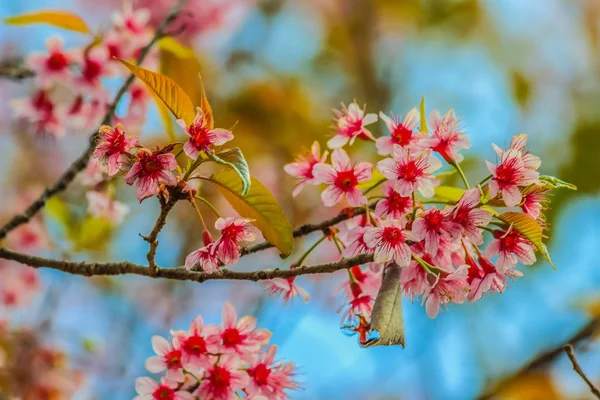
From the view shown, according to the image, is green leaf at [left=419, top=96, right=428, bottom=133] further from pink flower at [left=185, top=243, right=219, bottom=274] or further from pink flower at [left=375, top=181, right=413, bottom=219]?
pink flower at [left=185, top=243, right=219, bottom=274]

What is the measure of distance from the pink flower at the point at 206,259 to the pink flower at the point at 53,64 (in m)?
0.72

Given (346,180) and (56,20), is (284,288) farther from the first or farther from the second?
(56,20)

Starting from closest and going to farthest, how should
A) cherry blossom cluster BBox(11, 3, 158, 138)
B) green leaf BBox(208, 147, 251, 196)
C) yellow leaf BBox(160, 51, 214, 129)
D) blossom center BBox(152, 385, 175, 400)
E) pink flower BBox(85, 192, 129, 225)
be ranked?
green leaf BBox(208, 147, 251, 196)
blossom center BBox(152, 385, 175, 400)
pink flower BBox(85, 192, 129, 225)
cherry blossom cluster BBox(11, 3, 158, 138)
yellow leaf BBox(160, 51, 214, 129)

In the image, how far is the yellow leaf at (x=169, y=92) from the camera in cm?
80

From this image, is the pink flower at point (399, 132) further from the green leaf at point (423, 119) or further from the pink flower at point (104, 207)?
the pink flower at point (104, 207)

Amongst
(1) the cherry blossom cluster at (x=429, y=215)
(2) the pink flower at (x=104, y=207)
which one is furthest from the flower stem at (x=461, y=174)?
(2) the pink flower at (x=104, y=207)

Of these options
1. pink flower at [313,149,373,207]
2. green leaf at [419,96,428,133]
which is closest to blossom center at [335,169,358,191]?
pink flower at [313,149,373,207]

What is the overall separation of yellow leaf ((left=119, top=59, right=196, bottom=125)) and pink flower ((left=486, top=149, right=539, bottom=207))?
38cm

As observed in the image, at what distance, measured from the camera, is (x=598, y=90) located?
3277mm

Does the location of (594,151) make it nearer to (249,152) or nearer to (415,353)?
(415,353)

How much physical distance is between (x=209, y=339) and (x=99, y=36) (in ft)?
2.45

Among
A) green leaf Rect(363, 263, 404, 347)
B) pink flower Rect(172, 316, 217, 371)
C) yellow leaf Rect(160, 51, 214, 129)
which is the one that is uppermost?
yellow leaf Rect(160, 51, 214, 129)

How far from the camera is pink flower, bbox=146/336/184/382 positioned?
3.04 ft

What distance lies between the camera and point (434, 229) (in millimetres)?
816
